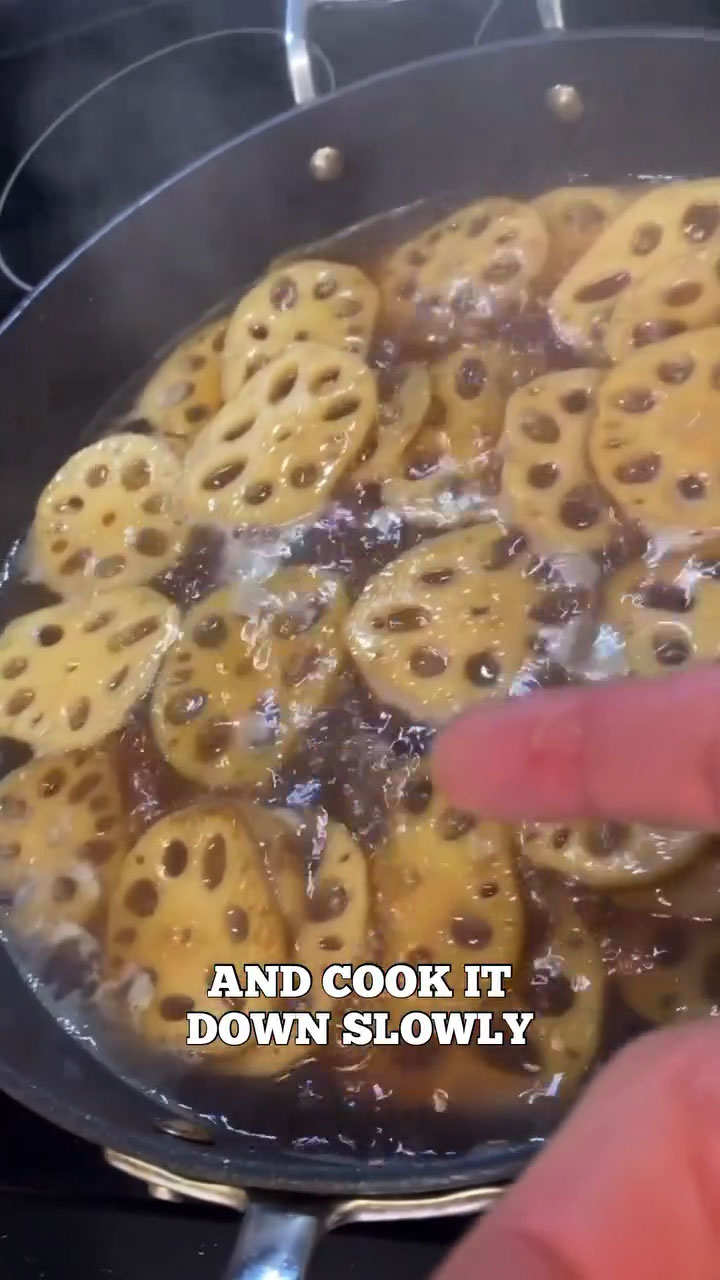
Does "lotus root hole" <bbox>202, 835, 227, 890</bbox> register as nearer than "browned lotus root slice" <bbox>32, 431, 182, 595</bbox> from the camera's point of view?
Yes

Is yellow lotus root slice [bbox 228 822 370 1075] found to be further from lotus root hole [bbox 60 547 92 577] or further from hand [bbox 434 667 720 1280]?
lotus root hole [bbox 60 547 92 577]

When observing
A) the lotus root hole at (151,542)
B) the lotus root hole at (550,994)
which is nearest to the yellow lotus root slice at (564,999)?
the lotus root hole at (550,994)

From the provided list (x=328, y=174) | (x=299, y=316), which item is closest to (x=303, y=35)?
(x=328, y=174)

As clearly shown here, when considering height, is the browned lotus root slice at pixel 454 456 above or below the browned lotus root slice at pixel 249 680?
above

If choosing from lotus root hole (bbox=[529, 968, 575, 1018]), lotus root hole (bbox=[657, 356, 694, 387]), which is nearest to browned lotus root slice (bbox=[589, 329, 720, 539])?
lotus root hole (bbox=[657, 356, 694, 387])

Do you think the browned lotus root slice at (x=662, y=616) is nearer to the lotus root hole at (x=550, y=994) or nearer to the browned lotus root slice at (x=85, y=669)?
the lotus root hole at (x=550, y=994)
